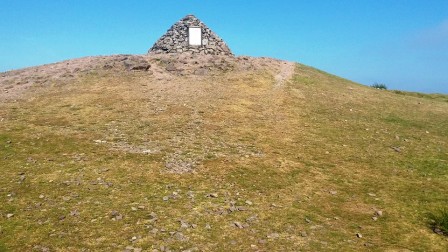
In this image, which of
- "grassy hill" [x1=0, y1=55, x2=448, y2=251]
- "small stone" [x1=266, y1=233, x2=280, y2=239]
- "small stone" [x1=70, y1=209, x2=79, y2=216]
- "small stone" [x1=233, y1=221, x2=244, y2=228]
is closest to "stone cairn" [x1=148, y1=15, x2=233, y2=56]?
"grassy hill" [x1=0, y1=55, x2=448, y2=251]

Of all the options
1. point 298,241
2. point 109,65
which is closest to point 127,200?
point 298,241

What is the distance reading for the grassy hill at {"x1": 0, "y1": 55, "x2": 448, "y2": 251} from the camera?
450 inches

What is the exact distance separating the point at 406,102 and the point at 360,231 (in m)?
27.9

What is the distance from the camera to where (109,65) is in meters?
39.3

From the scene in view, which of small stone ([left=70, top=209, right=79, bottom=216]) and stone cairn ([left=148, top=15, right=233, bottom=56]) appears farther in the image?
stone cairn ([left=148, top=15, right=233, bottom=56])

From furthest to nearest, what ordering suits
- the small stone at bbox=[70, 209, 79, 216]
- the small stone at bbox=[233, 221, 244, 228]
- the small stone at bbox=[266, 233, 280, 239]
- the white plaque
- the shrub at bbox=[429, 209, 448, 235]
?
1. the white plaque
2. the shrub at bbox=[429, 209, 448, 235]
3. the small stone at bbox=[70, 209, 79, 216]
4. the small stone at bbox=[233, 221, 244, 228]
5. the small stone at bbox=[266, 233, 280, 239]

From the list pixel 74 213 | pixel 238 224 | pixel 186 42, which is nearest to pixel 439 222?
pixel 238 224

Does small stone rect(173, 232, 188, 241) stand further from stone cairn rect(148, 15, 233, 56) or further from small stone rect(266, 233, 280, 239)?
stone cairn rect(148, 15, 233, 56)

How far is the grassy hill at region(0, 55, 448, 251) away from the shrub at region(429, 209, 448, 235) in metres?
0.24

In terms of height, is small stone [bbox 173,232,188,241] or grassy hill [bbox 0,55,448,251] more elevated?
grassy hill [bbox 0,55,448,251]

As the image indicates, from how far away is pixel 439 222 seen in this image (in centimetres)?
1261

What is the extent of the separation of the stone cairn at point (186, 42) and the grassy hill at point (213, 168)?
1592cm

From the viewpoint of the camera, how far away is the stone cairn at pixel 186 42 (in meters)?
49.4

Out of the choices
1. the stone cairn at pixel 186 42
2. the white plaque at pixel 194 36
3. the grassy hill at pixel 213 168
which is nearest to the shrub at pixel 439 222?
the grassy hill at pixel 213 168
